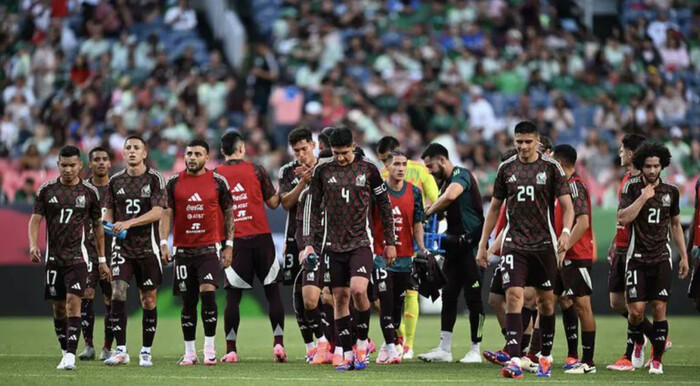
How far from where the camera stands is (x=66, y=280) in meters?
14.1

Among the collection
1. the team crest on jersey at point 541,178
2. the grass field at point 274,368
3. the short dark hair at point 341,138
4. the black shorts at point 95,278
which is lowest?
the grass field at point 274,368

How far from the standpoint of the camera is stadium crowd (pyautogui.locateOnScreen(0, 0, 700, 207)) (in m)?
27.3

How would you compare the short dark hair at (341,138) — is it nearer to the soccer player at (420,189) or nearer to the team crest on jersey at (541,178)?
the team crest on jersey at (541,178)

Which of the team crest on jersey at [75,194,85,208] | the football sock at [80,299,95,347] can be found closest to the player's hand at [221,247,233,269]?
the team crest on jersey at [75,194,85,208]

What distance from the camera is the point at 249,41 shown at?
31.0 metres

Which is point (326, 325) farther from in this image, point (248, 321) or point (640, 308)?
point (248, 321)

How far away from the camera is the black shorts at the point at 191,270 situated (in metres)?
14.5

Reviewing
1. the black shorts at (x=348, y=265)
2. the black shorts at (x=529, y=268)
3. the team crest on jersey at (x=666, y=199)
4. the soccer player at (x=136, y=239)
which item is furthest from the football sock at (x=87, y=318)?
the team crest on jersey at (x=666, y=199)

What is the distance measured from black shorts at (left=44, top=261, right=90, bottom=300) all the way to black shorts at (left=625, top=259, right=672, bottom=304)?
589cm

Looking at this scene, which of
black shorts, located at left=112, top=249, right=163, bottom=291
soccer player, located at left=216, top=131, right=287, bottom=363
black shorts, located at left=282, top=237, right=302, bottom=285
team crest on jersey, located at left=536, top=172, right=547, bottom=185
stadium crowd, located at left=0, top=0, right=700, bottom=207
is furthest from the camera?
stadium crowd, located at left=0, top=0, right=700, bottom=207

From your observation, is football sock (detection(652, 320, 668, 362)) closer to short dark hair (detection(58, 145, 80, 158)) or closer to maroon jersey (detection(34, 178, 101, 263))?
maroon jersey (detection(34, 178, 101, 263))

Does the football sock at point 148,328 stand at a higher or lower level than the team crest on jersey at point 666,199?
lower

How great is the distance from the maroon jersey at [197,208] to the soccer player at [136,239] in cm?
19

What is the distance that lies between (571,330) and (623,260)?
44.8 inches
